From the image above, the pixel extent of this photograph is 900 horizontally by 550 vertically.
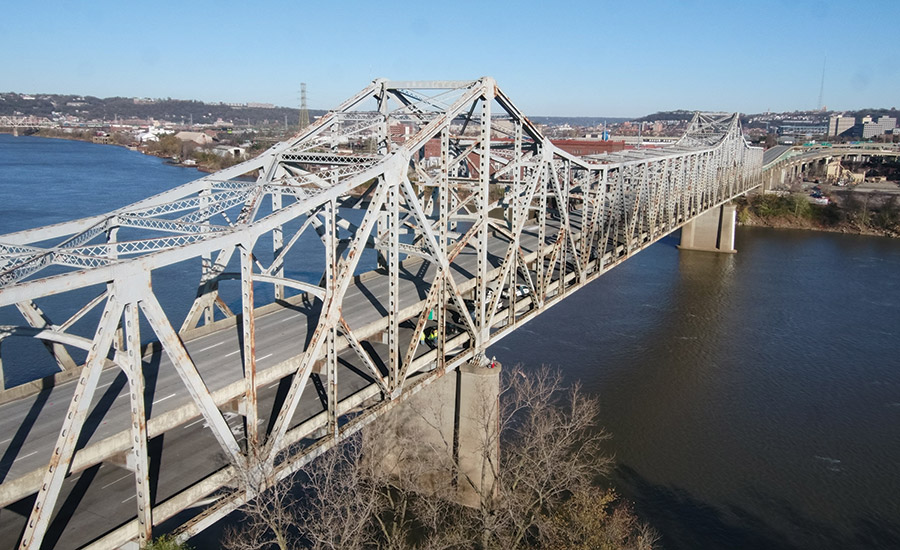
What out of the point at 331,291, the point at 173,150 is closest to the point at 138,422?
the point at 331,291

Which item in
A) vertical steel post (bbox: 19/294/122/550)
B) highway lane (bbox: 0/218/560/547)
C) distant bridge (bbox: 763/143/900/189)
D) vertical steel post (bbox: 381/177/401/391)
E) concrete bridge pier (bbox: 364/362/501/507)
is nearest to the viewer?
vertical steel post (bbox: 19/294/122/550)

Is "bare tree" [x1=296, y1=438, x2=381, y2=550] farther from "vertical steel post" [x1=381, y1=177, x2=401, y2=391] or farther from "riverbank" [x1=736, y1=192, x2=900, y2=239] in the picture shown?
"riverbank" [x1=736, y1=192, x2=900, y2=239]

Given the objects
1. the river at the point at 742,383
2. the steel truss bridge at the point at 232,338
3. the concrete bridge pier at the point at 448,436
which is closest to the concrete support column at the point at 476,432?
the concrete bridge pier at the point at 448,436

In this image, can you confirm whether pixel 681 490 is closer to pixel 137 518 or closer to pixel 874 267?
pixel 137 518

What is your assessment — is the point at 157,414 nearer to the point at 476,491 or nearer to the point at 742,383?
the point at 476,491

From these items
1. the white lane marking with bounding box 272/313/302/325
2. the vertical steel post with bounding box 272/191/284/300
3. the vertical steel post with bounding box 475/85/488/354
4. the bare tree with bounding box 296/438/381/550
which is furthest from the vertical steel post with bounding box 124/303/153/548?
the vertical steel post with bounding box 475/85/488/354

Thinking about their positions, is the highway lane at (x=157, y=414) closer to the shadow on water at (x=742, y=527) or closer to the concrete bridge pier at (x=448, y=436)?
the concrete bridge pier at (x=448, y=436)
